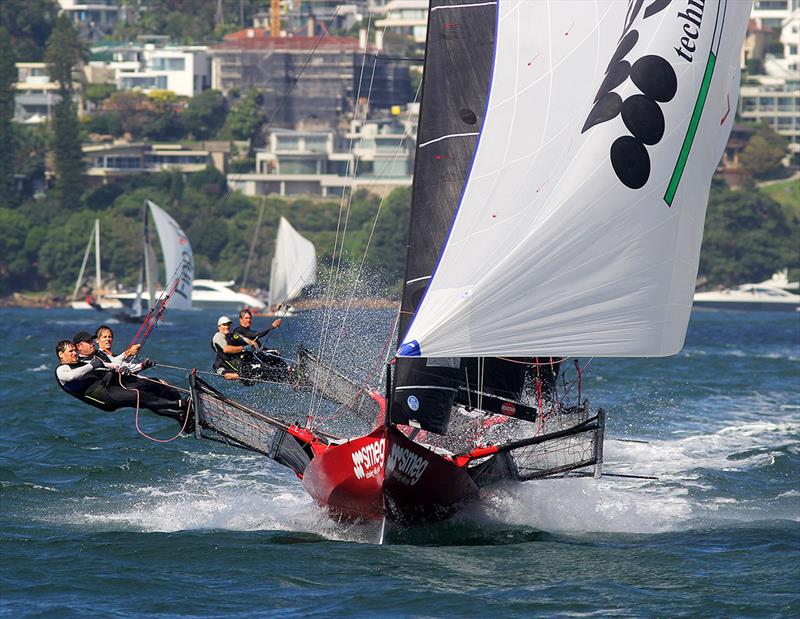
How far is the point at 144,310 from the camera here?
66.8m

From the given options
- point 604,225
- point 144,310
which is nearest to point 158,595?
point 604,225

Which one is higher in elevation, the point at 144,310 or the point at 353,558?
the point at 353,558

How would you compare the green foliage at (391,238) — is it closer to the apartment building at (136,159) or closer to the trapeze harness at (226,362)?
the apartment building at (136,159)

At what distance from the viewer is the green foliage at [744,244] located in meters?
99.7

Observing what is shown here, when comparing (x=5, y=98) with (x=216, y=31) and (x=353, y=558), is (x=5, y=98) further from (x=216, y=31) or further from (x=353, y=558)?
(x=353, y=558)

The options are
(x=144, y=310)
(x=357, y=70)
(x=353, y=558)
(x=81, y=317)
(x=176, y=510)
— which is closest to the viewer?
(x=353, y=558)

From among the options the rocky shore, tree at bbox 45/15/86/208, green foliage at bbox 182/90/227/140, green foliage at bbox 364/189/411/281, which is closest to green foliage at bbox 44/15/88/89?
green foliage at bbox 182/90/227/140

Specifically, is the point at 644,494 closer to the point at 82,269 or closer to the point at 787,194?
the point at 82,269

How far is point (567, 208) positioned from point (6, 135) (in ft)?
303

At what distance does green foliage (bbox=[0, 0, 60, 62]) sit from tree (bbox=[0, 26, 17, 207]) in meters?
38.7

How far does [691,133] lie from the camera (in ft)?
49.4

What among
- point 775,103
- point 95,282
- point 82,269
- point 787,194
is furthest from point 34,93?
point 787,194

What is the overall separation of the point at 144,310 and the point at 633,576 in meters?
54.2

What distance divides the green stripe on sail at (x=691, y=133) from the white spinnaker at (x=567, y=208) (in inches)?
2.1
